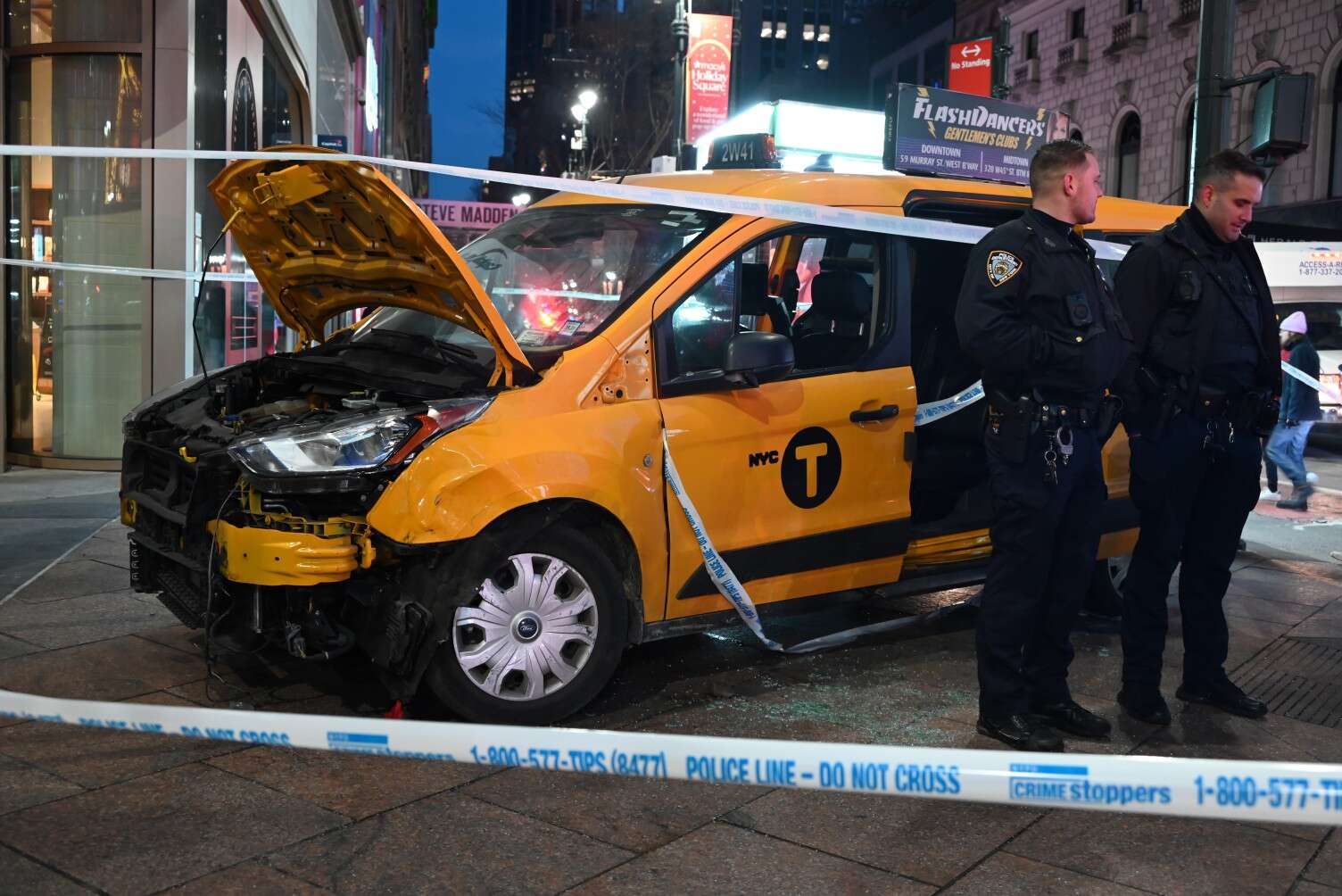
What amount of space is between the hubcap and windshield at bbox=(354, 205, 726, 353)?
32.1 inches

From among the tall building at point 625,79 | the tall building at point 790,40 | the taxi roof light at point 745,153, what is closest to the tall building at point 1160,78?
the tall building at point 625,79

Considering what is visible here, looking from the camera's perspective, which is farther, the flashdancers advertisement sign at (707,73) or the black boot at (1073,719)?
the flashdancers advertisement sign at (707,73)

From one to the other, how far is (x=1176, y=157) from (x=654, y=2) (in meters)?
19.1

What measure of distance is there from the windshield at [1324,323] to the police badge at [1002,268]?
52.2 feet

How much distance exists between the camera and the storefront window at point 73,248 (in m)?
11.0

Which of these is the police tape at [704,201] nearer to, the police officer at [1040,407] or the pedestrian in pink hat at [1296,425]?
the police officer at [1040,407]

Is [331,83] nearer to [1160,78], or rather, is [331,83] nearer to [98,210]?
[98,210]

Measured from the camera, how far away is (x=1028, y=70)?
42875mm

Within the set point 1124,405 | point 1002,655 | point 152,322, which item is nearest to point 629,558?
point 1002,655

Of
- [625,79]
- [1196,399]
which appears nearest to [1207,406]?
[1196,399]

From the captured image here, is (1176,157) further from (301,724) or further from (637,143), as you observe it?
(301,724)

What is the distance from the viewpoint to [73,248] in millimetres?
11133

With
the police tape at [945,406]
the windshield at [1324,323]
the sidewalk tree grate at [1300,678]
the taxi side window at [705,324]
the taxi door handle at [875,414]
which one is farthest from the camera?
the windshield at [1324,323]

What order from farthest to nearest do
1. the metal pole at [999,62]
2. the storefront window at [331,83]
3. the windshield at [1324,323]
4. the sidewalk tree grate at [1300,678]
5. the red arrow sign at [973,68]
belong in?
the red arrow sign at [973,68] < the metal pole at [999,62] < the storefront window at [331,83] < the windshield at [1324,323] < the sidewalk tree grate at [1300,678]
